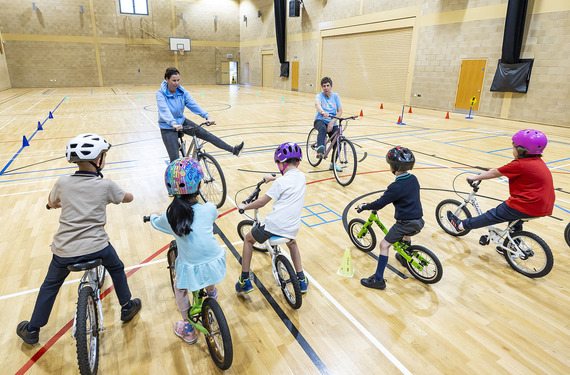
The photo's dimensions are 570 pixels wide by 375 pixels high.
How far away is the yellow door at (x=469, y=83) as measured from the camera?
13539 mm

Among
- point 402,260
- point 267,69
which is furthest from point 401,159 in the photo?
point 267,69

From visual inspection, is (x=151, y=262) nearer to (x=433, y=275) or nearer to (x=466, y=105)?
(x=433, y=275)

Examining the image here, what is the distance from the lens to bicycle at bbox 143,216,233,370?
207cm

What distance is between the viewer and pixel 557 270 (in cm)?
347

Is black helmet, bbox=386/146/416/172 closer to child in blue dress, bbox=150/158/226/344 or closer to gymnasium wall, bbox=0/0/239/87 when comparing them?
child in blue dress, bbox=150/158/226/344

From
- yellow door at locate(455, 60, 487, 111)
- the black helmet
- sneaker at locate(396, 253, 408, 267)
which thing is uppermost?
yellow door at locate(455, 60, 487, 111)

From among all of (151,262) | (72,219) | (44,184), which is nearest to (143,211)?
(151,262)

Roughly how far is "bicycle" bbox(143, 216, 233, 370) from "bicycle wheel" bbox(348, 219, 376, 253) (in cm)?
191

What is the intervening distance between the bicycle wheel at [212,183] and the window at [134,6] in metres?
26.4

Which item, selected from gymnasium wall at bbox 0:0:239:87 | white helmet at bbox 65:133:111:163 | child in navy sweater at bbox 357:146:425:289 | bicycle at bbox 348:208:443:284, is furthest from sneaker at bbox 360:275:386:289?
gymnasium wall at bbox 0:0:239:87

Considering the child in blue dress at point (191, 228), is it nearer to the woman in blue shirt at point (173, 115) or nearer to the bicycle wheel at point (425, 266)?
the bicycle wheel at point (425, 266)

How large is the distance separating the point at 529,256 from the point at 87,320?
145 inches

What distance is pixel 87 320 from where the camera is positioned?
2.20 meters

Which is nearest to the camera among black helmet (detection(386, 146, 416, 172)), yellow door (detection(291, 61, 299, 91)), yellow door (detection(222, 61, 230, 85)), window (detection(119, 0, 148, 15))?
black helmet (detection(386, 146, 416, 172))
